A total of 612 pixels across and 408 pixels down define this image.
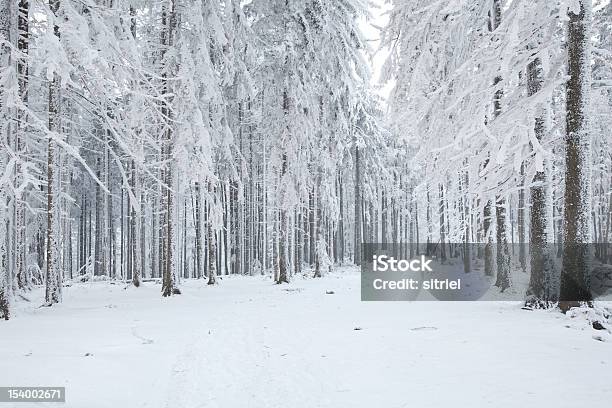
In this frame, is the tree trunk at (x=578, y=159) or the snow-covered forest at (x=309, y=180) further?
the tree trunk at (x=578, y=159)

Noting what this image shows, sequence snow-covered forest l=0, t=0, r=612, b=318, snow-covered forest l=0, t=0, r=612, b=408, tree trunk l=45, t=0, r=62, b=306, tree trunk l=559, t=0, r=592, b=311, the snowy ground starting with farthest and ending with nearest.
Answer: tree trunk l=45, t=0, r=62, b=306 → tree trunk l=559, t=0, r=592, b=311 → snow-covered forest l=0, t=0, r=612, b=318 → snow-covered forest l=0, t=0, r=612, b=408 → the snowy ground

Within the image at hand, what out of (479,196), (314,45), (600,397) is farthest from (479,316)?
(314,45)

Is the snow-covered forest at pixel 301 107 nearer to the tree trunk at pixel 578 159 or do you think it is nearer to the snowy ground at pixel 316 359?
the tree trunk at pixel 578 159

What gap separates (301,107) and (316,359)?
13989 mm

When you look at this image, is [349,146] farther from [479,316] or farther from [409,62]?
[479,316]

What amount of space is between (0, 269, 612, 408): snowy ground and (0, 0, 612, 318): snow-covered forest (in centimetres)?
218

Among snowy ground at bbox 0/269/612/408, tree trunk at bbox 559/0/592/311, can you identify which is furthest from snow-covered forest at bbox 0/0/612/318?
snowy ground at bbox 0/269/612/408

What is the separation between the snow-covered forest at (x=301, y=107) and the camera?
7543 mm

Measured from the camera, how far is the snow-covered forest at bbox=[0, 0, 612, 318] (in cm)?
754

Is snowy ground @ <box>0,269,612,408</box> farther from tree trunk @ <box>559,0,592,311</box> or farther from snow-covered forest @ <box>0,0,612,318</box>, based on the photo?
snow-covered forest @ <box>0,0,612,318</box>

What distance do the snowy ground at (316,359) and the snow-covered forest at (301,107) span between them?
7.15 ft

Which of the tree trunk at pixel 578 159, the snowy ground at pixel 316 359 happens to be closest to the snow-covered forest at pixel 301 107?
the tree trunk at pixel 578 159

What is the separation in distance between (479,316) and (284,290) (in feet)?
28.3

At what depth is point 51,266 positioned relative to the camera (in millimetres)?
11375
